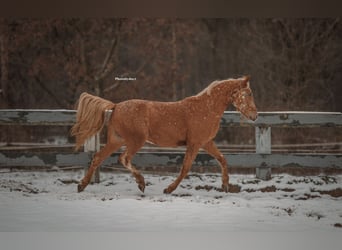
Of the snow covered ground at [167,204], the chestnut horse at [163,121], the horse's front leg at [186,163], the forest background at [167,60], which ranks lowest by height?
the snow covered ground at [167,204]

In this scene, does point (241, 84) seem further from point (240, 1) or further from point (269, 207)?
point (269, 207)

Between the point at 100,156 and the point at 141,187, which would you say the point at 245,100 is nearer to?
the point at 141,187

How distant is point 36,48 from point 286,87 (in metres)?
2.12

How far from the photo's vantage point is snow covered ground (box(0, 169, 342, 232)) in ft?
11.7

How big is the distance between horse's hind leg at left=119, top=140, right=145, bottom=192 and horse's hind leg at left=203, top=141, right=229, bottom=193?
1.80 ft

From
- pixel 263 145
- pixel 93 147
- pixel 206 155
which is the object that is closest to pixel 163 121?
pixel 206 155

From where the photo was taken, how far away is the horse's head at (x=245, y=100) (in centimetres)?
395

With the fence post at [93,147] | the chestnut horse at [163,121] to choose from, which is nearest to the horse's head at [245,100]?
the chestnut horse at [163,121]

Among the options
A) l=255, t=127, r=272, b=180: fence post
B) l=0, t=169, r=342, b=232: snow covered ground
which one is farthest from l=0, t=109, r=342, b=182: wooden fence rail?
l=0, t=169, r=342, b=232: snow covered ground

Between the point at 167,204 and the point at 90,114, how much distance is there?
97 cm

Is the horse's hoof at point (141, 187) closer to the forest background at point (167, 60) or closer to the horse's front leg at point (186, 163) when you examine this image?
the horse's front leg at point (186, 163)

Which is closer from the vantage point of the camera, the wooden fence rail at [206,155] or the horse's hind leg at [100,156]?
the horse's hind leg at [100,156]

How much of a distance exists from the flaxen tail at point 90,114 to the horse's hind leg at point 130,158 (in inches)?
11.6

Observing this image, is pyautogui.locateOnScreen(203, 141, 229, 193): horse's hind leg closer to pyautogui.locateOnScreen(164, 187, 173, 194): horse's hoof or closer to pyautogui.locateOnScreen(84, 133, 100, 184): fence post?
pyautogui.locateOnScreen(164, 187, 173, 194): horse's hoof
